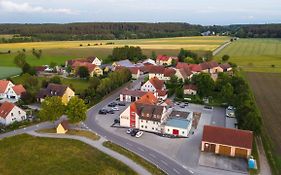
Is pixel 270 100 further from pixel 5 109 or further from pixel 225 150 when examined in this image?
pixel 5 109

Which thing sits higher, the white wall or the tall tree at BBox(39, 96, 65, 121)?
the tall tree at BBox(39, 96, 65, 121)

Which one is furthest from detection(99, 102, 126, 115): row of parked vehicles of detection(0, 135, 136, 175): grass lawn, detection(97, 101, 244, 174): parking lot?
detection(0, 135, 136, 175): grass lawn

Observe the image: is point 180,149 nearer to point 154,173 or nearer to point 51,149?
point 154,173

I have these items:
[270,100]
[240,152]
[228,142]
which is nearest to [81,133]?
[228,142]

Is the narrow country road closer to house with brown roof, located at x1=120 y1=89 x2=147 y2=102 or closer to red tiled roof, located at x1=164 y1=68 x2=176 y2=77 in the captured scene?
house with brown roof, located at x1=120 y1=89 x2=147 y2=102

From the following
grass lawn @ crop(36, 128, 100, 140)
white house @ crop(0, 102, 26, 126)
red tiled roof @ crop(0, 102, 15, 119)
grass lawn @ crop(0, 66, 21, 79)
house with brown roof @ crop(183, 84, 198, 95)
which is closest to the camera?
grass lawn @ crop(36, 128, 100, 140)

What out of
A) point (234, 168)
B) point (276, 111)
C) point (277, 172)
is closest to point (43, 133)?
point (234, 168)
